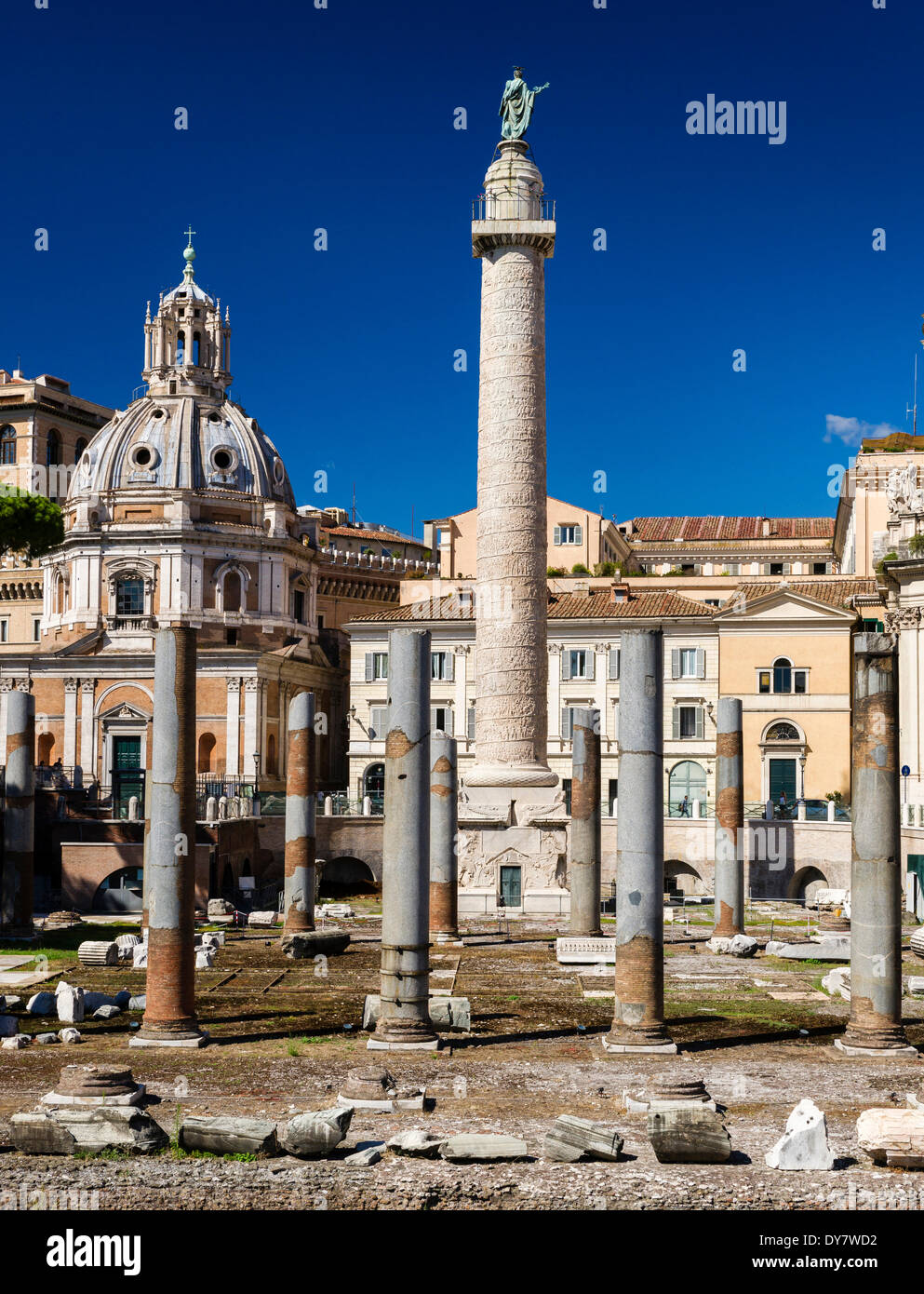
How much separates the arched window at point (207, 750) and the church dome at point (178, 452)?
38.1 ft

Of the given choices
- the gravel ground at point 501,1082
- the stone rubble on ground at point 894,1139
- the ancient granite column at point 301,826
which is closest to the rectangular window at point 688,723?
the ancient granite column at point 301,826

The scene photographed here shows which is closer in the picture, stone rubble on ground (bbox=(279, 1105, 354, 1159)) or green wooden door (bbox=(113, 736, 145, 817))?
stone rubble on ground (bbox=(279, 1105, 354, 1159))

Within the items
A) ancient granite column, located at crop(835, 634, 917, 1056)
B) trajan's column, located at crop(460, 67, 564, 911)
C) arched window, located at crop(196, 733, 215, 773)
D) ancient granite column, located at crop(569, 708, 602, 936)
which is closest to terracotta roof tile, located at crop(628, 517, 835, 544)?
arched window, located at crop(196, 733, 215, 773)

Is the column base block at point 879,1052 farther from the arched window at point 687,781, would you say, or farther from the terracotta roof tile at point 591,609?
the terracotta roof tile at point 591,609

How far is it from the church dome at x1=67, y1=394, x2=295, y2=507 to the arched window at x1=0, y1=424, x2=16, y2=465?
18.1 meters

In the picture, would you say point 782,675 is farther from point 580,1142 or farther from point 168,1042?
point 580,1142

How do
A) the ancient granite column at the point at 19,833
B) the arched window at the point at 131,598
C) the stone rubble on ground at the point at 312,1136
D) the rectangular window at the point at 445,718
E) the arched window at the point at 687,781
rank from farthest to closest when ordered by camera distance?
the arched window at the point at 131,598, the rectangular window at the point at 445,718, the arched window at the point at 687,781, the ancient granite column at the point at 19,833, the stone rubble on ground at the point at 312,1136

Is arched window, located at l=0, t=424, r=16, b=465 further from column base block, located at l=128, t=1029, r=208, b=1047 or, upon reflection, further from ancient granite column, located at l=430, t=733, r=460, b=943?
column base block, located at l=128, t=1029, r=208, b=1047

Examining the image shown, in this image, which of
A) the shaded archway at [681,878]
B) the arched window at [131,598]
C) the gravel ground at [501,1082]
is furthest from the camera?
the arched window at [131,598]

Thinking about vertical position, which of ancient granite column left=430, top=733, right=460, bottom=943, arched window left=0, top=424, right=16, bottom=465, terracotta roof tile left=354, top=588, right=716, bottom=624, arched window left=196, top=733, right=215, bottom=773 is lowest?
ancient granite column left=430, top=733, right=460, bottom=943

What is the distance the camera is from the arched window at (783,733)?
171 ft

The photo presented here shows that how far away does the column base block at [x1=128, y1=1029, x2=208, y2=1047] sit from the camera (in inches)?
739

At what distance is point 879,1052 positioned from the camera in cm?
1834

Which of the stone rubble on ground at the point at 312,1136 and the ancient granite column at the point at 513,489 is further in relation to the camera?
the ancient granite column at the point at 513,489
